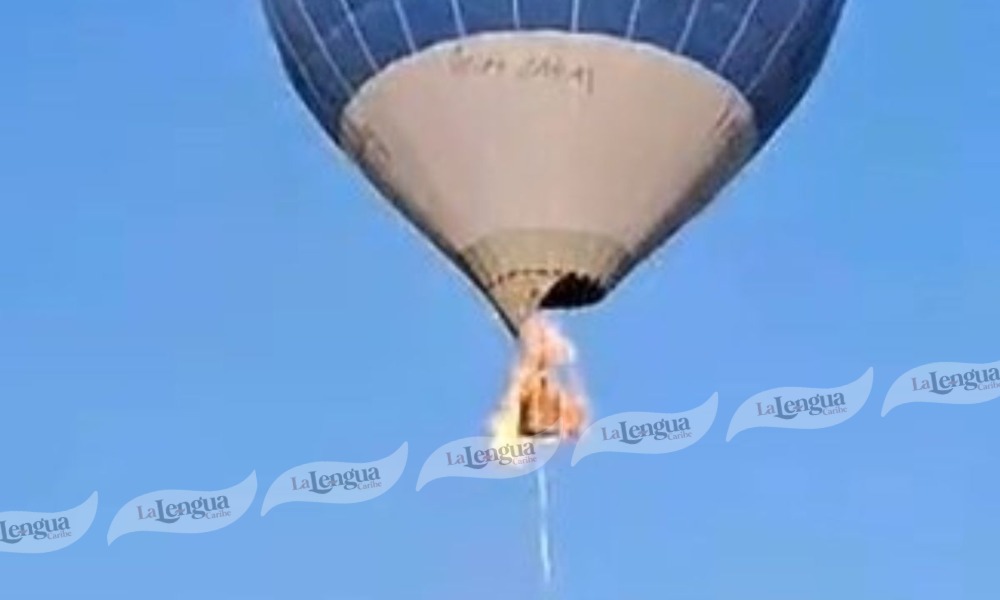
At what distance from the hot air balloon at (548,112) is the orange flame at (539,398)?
0.63 feet

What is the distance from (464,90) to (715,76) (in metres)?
1.27

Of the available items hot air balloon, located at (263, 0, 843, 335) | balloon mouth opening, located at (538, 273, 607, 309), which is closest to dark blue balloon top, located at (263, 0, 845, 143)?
hot air balloon, located at (263, 0, 843, 335)

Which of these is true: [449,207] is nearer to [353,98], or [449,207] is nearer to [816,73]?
[353,98]

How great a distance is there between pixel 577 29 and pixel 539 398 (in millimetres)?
1822

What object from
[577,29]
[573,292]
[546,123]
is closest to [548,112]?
[546,123]

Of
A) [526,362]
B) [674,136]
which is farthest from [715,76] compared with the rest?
[526,362]

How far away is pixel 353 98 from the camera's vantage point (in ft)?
65.8

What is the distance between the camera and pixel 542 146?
64.2 feet

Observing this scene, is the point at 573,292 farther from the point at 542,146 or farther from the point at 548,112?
the point at 548,112

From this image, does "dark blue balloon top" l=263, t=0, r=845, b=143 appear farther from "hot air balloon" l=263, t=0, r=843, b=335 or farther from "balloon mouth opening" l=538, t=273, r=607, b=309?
"balloon mouth opening" l=538, t=273, r=607, b=309

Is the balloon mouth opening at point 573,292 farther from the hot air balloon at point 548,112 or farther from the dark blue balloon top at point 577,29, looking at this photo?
the dark blue balloon top at point 577,29

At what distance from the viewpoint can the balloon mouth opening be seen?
19.7 m

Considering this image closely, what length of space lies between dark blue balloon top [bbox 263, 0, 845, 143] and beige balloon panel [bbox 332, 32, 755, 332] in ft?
0.30

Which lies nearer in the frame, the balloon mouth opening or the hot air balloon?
the hot air balloon
